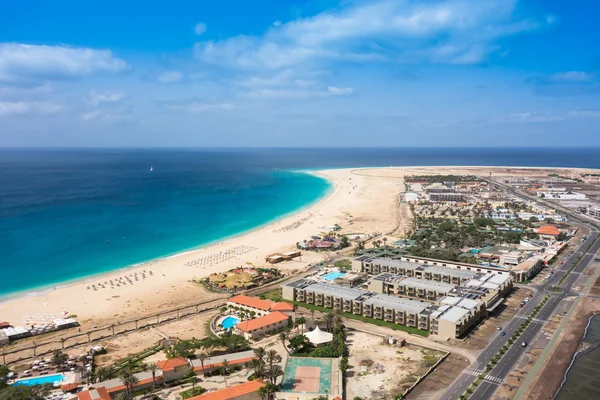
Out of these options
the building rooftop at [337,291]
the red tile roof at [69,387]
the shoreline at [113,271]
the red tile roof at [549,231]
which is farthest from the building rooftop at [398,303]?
the red tile roof at [549,231]

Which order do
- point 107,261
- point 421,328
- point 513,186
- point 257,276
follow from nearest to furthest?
point 421,328 → point 257,276 → point 107,261 → point 513,186

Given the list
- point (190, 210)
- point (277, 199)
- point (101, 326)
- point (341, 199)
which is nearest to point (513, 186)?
point (341, 199)

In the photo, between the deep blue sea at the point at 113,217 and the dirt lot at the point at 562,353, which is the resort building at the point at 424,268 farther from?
the deep blue sea at the point at 113,217

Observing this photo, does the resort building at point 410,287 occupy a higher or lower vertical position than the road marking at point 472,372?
higher

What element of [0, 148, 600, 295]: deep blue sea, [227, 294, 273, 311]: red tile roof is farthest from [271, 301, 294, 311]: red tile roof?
[0, 148, 600, 295]: deep blue sea

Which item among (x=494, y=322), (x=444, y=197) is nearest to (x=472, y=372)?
(x=494, y=322)

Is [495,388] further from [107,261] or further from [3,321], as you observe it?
[107,261]

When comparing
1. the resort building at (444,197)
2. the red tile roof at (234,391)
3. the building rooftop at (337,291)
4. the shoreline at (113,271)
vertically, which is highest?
the resort building at (444,197)
